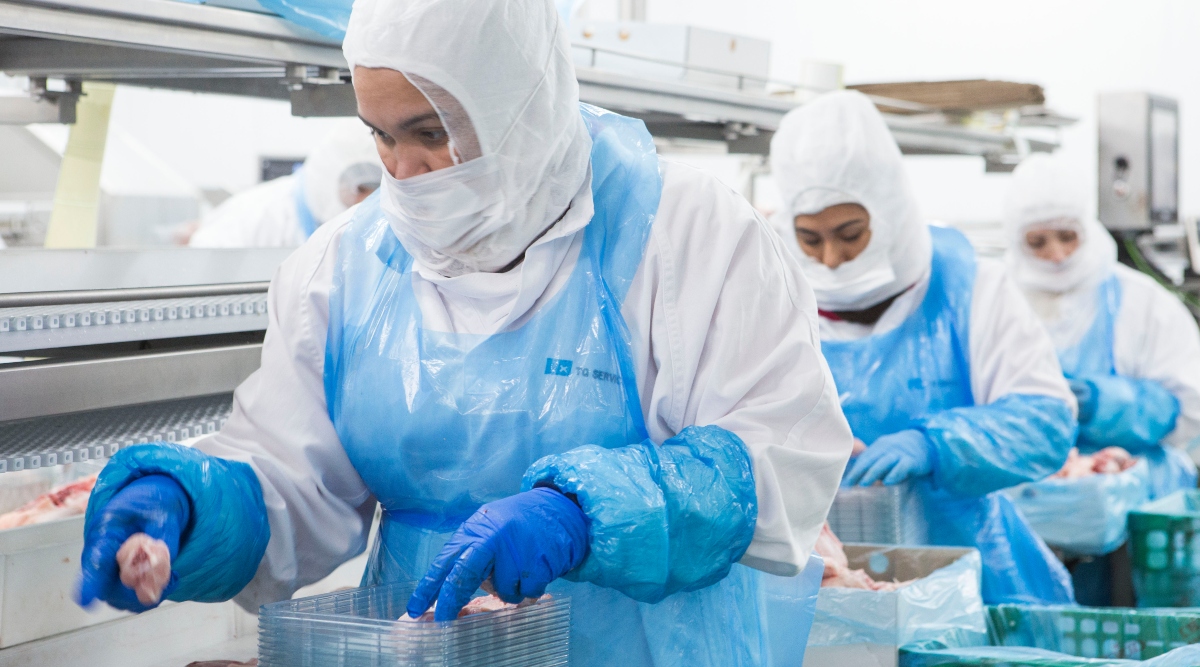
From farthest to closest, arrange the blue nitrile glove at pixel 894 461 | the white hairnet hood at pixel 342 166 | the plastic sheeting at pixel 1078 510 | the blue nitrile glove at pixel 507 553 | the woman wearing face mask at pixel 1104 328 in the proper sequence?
the white hairnet hood at pixel 342 166 < the woman wearing face mask at pixel 1104 328 < the plastic sheeting at pixel 1078 510 < the blue nitrile glove at pixel 894 461 < the blue nitrile glove at pixel 507 553

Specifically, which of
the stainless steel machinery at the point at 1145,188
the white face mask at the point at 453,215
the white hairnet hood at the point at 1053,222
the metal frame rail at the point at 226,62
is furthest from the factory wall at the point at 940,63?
the white face mask at the point at 453,215

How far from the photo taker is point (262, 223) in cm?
538

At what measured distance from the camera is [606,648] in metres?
1.56

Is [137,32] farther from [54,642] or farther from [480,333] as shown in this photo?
[54,642]

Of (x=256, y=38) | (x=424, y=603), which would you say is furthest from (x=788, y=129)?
(x=424, y=603)

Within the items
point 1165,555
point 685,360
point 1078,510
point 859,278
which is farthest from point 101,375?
point 1078,510

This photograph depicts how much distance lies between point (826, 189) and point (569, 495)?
1.81 meters

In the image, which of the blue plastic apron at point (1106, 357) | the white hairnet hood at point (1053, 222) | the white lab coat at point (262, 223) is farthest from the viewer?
the white lab coat at point (262, 223)

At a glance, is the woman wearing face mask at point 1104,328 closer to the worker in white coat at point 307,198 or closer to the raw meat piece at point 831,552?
the raw meat piece at point 831,552

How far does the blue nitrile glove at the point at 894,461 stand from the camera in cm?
263

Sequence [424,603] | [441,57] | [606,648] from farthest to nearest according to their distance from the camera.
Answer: [606,648], [441,57], [424,603]

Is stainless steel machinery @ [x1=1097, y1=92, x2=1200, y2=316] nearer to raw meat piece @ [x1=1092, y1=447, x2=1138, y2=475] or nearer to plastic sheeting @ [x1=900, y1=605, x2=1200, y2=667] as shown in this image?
raw meat piece @ [x1=1092, y1=447, x2=1138, y2=475]

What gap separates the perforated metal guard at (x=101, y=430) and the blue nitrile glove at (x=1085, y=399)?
10.4ft

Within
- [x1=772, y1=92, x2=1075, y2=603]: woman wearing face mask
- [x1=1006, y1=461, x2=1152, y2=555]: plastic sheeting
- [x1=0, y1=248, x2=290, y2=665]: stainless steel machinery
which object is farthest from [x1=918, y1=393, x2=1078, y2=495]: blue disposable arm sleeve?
[x1=0, y1=248, x2=290, y2=665]: stainless steel machinery
